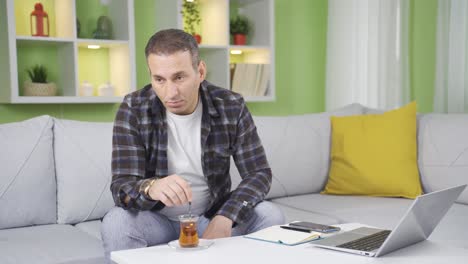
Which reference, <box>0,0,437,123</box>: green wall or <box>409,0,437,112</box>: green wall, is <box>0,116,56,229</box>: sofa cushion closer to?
<box>0,0,437,123</box>: green wall

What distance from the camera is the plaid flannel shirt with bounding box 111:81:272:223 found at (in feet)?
5.68

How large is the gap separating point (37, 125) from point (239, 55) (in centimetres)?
169

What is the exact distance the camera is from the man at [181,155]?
1.65 meters

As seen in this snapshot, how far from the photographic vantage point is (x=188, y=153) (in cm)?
184

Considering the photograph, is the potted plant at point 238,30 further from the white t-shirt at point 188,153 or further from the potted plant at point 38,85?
the white t-shirt at point 188,153

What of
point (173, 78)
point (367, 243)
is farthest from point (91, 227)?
point (367, 243)

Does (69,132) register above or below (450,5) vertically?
below

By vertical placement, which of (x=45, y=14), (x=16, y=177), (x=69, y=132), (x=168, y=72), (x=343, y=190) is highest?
(x=45, y=14)

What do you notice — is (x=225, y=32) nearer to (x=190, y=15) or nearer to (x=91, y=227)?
(x=190, y=15)

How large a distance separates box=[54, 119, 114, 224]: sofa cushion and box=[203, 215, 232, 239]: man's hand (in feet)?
2.29

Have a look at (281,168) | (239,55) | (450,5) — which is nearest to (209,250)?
(281,168)

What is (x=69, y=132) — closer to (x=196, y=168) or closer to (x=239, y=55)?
(x=196, y=168)

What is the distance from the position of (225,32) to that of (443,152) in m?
1.34

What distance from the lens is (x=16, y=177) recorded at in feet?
6.86
